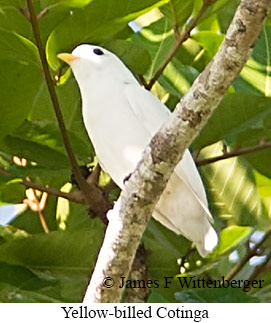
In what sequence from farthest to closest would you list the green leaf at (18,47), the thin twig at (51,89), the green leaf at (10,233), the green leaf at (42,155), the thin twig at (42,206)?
the thin twig at (42,206), the green leaf at (10,233), the green leaf at (42,155), the green leaf at (18,47), the thin twig at (51,89)

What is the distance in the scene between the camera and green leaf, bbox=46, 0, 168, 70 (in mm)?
1825

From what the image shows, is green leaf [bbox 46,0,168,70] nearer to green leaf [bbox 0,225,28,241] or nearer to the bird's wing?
the bird's wing

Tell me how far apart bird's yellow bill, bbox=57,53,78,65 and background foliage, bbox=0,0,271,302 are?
0.04ft

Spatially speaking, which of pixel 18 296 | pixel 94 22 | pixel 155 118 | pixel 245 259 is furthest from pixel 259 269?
pixel 94 22

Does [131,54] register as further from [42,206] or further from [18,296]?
[18,296]

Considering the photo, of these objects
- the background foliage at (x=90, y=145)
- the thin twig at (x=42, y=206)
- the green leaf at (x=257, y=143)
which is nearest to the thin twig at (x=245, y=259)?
the background foliage at (x=90, y=145)

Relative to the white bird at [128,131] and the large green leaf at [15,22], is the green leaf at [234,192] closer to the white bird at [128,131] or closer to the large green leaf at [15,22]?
the white bird at [128,131]

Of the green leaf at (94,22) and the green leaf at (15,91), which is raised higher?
the green leaf at (94,22)

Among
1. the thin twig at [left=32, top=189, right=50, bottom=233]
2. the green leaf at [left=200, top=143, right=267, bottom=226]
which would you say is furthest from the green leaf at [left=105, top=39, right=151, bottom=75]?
the thin twig at [left=32, top=189, right=50, bottom=233]

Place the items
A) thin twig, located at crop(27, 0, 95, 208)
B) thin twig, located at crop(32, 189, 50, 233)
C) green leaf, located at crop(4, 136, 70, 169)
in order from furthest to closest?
thin twig, located at crop(32, 189, 50, 233)
green leaf, located at crop(4, 136, 70, 169)
thin twig, located at crop(27, 0, 95, 208)

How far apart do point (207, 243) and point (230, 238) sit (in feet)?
0.21

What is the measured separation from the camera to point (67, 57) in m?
1.93

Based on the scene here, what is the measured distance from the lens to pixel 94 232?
194 centimetres

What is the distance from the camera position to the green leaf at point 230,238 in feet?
6.04
